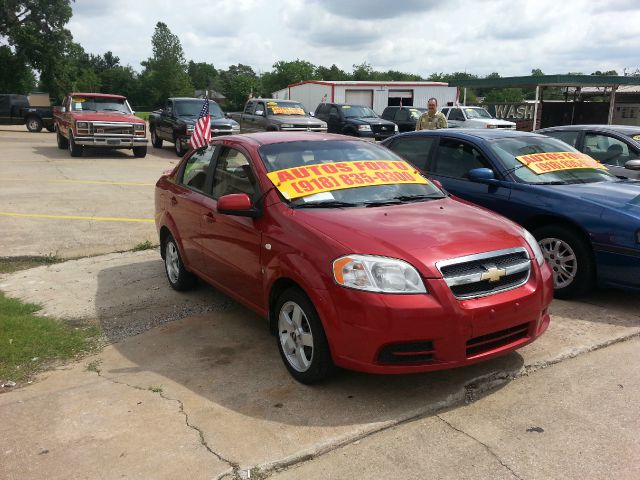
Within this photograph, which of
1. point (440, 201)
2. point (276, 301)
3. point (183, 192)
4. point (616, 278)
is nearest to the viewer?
point (276, 301)

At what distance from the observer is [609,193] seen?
541 centimetres

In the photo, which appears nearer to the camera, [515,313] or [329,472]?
[329,472]

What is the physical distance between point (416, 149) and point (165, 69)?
9540cm

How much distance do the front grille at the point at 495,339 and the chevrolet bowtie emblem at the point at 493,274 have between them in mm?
334

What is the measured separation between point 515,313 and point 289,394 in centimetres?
153

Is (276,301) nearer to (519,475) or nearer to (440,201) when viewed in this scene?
(440,201)

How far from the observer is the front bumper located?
10.6ft

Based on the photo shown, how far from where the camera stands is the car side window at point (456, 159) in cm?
623

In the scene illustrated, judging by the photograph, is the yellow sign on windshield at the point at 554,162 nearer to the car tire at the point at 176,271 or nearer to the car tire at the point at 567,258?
the car tire at the point at 567,258

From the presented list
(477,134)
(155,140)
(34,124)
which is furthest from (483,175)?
(34,124)

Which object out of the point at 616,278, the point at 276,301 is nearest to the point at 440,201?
the point at 276,301

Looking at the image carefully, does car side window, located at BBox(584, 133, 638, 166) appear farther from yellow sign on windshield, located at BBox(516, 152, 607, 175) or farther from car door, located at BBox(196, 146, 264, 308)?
car door, located at BBox(196, 146, 264, 308)

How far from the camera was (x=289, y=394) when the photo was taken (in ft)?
12.0

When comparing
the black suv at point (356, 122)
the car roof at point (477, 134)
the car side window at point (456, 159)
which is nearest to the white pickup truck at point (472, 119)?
the black suv at point (356, 122)
